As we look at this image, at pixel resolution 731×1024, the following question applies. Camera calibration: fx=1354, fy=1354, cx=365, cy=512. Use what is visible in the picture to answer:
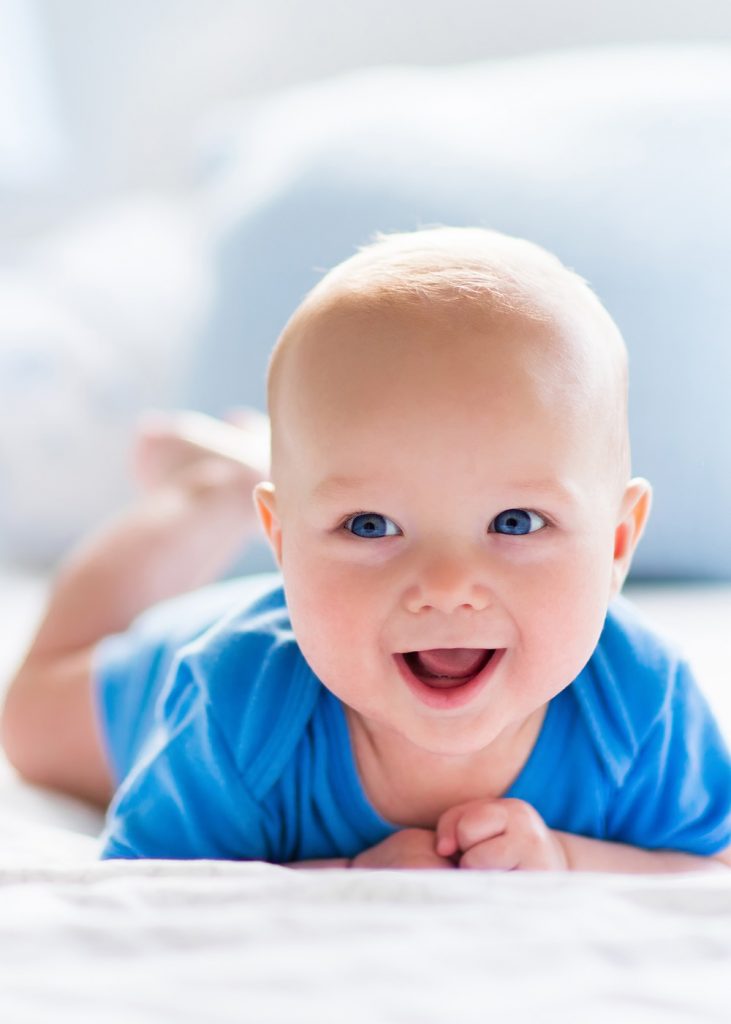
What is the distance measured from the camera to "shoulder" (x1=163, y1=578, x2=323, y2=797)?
3.23 ft

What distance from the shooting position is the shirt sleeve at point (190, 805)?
3.22 ft

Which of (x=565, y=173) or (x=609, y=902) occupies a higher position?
(x=565, y=173)

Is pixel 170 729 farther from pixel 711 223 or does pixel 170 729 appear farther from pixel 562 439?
pixel 711 223

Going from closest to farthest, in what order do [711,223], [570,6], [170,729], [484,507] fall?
[484,507], [170,729], [711,223], [570,6]

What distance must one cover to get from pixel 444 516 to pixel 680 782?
1.05 ft

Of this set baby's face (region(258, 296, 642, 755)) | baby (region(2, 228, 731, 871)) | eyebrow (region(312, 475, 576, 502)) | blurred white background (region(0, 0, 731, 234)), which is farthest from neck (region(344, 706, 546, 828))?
blurred white background (region(0, 0, 731, 234))

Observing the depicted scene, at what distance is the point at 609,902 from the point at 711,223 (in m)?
0.90

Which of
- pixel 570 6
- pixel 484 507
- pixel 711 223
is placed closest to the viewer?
pixel 484 507

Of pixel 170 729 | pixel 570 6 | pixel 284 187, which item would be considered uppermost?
pixel 570 6

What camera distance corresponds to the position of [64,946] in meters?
0.74

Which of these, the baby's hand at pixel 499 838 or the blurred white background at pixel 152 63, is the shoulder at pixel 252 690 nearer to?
the baby's hand at pixel 499 838

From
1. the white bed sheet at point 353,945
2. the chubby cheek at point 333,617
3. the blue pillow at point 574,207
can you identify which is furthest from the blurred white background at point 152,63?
the white bed sheet at point 353,945

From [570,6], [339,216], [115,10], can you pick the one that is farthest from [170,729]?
[115,10]

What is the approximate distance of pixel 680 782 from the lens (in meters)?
1.00
